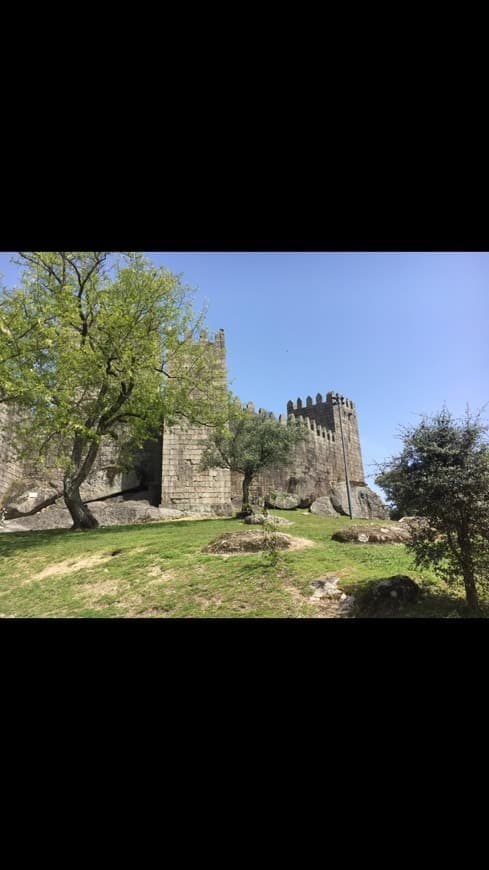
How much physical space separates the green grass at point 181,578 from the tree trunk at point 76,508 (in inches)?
86.3

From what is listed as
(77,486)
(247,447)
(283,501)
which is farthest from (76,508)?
(283,501)

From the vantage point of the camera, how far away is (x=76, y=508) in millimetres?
12930

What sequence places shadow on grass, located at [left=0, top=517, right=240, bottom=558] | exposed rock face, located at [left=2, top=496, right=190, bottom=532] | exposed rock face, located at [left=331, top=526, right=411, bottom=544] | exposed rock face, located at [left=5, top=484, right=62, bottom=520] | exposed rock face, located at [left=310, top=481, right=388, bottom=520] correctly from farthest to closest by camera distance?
exposed rock face, located at [left=310, top=481, right=388, bottom=520]
exposed rock face, located at [left=5, top=484, right=62, bottom=520]
exposed rock face, located at [left=2, top=496, right=190, bottom=532]
shadow on grass, located at [left=0, top=517, right=240, bottom=558]
exposed rock face, located at [left=331, top=526, right=411, bottom=544]

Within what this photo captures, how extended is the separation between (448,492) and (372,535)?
4.54 metres

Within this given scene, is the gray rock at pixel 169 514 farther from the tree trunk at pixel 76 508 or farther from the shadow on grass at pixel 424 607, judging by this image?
the shadow on grass at pixel 424 607

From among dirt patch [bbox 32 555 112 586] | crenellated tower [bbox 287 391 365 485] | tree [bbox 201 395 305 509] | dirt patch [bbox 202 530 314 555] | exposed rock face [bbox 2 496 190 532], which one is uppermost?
crenellated tower [bbox 287 391 365 485]

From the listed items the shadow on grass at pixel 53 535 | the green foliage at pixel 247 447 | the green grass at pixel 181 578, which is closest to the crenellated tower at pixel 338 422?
the green foliage at pixel 247 447

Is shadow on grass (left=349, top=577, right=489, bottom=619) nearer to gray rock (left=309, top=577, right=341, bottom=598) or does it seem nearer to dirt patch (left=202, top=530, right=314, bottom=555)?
gray rock (left=309, top=577, right=341, bottom=598)

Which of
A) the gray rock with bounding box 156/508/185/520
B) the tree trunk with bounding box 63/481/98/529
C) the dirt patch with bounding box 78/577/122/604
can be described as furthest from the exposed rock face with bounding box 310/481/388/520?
the dirt patch with bounding box 78/577/122/604

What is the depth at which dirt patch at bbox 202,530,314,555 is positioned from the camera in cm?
878

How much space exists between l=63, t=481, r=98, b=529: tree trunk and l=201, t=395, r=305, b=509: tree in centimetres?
485

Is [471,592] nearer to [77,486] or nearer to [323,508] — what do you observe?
[77,486]
